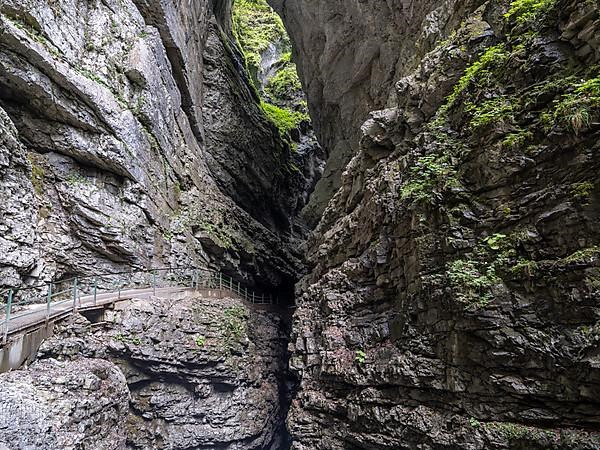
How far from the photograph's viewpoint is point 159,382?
462 inches

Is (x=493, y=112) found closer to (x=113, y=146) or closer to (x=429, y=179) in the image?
(x=429, y=179)

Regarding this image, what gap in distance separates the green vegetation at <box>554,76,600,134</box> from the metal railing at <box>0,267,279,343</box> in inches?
376

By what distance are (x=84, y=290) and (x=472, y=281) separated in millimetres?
11733

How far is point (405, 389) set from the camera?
7461 mm

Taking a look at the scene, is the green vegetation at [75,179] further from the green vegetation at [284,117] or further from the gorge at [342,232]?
the green vegetation at [284,117]

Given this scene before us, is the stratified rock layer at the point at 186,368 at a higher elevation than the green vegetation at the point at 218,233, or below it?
below

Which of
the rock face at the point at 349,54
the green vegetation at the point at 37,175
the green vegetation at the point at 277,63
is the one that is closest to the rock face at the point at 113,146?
the green vegetation at the point at 37,175

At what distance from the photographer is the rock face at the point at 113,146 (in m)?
10.6

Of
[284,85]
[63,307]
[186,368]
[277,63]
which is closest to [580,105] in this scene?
[63,307]

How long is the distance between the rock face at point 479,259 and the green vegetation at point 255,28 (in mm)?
29278

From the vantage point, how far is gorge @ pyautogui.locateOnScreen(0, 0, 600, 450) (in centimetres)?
548

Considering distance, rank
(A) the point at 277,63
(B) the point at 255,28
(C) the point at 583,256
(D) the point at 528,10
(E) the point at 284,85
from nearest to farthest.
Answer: (C) the point at 583,256
(D) the point at 528,10
(E) the point at 284,85
(A) the point at 277,63
(B) the point at 255,28

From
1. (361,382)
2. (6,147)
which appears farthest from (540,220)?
(6,147)

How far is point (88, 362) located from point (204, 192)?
11.3 m
